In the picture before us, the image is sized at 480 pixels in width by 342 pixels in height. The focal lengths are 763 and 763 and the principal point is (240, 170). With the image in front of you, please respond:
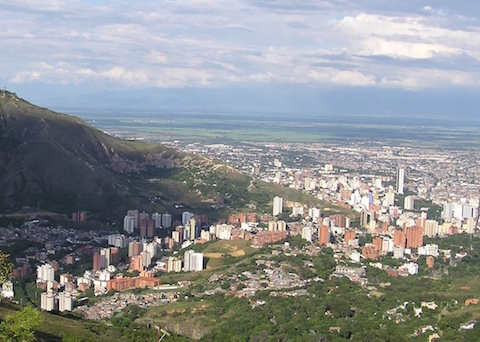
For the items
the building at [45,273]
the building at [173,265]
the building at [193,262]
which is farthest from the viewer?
the building at [193,262]

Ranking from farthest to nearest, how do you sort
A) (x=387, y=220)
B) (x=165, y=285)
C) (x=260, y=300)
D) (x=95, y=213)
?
1. (x=387, y=220)
2. (x=95, y=213)
3. (x=165, y=285)
4. (x=260, y=300)

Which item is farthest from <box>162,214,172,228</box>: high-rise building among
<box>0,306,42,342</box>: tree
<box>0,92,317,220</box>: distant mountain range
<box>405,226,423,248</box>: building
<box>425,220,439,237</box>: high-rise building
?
<box>0,306,42,342</box>: tree

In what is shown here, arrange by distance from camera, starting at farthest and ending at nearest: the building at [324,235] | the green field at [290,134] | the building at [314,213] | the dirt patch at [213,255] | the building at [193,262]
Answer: the green field at [290,134], the building at [314,213], the building at [324,235], the dirt patch at [213,255], the building at [193,262]

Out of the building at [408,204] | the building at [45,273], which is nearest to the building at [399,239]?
the building at [408,204]

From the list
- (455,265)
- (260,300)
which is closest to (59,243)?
(260,300)

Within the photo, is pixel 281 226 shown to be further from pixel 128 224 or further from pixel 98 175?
pixel 98 175

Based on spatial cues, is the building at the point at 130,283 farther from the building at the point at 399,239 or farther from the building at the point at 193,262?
the building at the point at 399,239

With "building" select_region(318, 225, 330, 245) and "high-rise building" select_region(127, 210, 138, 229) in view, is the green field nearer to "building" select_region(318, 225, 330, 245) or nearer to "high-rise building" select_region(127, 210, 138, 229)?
"high-rise building" select_region(127, 210, 138, 229)

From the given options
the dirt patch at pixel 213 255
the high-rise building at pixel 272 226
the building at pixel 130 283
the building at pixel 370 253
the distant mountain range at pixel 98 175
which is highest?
the distant mountain range at pixel 98 175

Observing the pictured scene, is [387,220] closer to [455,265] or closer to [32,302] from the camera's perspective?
[455,265]
